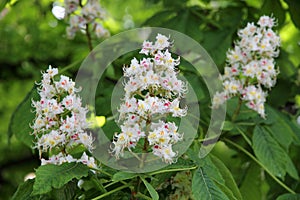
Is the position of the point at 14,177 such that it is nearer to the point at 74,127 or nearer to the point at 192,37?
the point at 192,37

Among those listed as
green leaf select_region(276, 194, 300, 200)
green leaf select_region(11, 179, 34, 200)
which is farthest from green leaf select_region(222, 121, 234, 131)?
green leaf select_region(11, 179, 34, 200)

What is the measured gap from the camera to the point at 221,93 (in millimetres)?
2348

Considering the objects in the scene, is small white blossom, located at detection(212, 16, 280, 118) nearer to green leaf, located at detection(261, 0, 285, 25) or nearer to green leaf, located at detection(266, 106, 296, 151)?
green leaf, located at detection(266, 106, 296, 151)

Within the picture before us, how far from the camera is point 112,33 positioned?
12.1 feet

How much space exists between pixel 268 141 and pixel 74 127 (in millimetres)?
876

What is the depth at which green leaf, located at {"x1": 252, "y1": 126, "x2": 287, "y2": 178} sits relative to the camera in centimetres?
213

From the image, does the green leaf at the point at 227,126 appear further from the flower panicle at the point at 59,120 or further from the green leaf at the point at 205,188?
the flower panicle at the point at 59,120

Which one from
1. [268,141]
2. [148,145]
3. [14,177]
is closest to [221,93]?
[268,141]

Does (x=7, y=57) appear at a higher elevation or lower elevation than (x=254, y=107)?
higher

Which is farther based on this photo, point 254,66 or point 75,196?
point 254,66

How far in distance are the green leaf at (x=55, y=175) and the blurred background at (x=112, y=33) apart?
69 centimetres

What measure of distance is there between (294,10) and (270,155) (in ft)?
2.97

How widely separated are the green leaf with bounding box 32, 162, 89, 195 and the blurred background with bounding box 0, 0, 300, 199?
0.69m

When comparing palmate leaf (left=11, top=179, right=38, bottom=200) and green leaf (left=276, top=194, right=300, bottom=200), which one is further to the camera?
green leaf (left=276, top=194, right=300, bottom=200)
